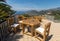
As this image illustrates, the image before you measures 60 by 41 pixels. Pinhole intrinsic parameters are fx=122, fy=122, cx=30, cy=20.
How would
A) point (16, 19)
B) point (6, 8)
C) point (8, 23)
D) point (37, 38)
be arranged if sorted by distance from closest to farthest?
point (37, 38), point (8, 23), point (6, 8), point (16, 19)

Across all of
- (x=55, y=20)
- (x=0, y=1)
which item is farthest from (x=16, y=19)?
(x=55, y=20)

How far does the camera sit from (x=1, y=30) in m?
4.99

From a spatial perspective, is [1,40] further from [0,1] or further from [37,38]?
[0,1]

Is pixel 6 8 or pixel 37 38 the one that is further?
pixel 6 8

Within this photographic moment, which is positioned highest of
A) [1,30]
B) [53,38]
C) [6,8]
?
[6,8]

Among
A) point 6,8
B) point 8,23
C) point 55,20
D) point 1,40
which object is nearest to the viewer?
point 1,40

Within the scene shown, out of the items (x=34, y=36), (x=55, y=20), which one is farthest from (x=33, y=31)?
(x=55, y=20)

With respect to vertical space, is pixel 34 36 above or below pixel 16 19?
below

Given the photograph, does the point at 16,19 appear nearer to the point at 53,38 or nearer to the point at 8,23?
the point at 8,23

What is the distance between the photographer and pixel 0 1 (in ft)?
19.7

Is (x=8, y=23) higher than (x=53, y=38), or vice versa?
Answer: (x=8, y=23)

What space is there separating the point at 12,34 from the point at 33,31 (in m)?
1.08

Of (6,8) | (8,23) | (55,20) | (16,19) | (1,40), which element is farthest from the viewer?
(55,20)

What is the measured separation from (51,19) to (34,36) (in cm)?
516
